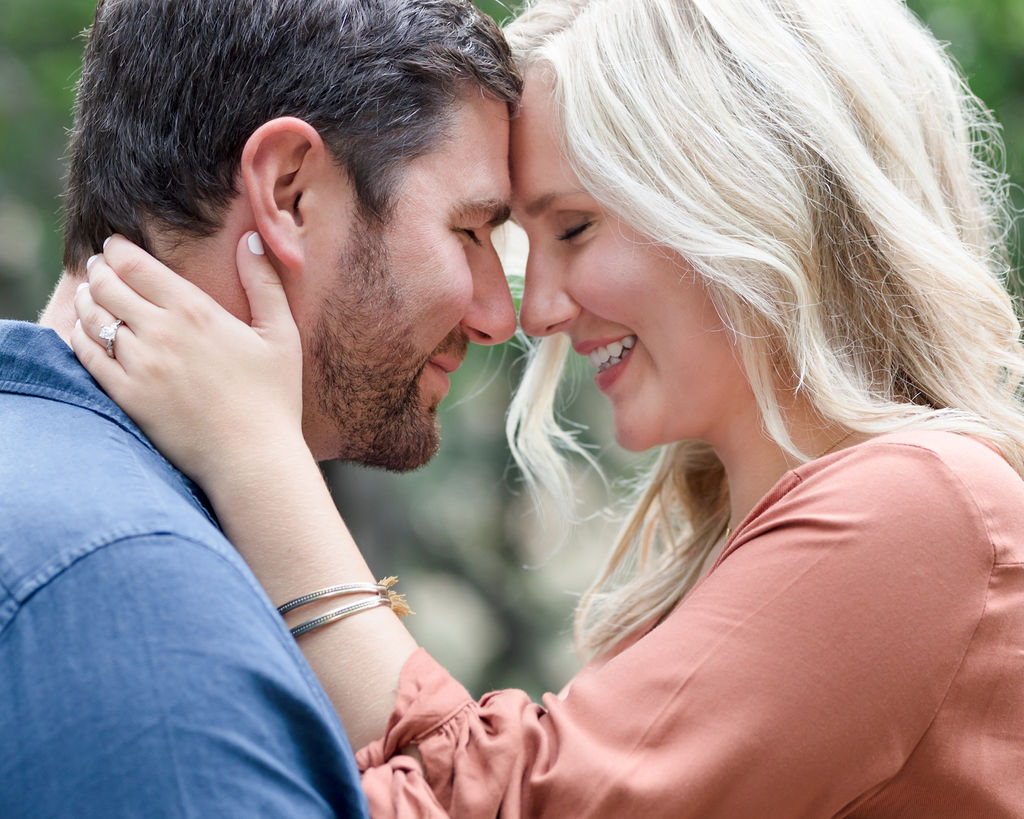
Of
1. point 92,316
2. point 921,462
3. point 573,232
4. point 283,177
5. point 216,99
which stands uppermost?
point 216,99

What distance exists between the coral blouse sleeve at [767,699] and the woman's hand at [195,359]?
0.48 metres

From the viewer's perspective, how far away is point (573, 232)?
2.42 m

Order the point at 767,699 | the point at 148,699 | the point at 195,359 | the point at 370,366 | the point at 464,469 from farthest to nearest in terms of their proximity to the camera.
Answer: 1. the point at 464,469
2. the point at 370,366
3. the point at 195,359
4. the point at 767,699
5. the point at 148,699

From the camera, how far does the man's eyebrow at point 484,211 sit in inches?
86.8

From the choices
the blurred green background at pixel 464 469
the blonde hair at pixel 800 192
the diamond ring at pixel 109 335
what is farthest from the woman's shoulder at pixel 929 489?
the blurred green background at pixel 464 469

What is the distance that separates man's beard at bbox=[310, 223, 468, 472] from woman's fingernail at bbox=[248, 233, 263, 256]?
158 millimetres

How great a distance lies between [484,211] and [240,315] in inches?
22.8

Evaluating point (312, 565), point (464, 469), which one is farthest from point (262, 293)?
point (464, 469)

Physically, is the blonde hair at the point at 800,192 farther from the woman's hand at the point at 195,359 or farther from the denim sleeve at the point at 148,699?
the denim sleeve at the point at 148,699

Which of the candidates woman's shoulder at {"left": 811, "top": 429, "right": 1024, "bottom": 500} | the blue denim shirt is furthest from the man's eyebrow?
the blue denim shirt

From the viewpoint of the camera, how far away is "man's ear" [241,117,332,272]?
190 cm

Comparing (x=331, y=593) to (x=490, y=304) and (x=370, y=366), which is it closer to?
(x=370, y=366)

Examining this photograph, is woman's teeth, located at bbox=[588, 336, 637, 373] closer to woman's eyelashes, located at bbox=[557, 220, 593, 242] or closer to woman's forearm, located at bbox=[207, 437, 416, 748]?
woman's eyelashes, located at bbox=[557, 220, 593, 242]

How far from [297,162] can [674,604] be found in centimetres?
145
